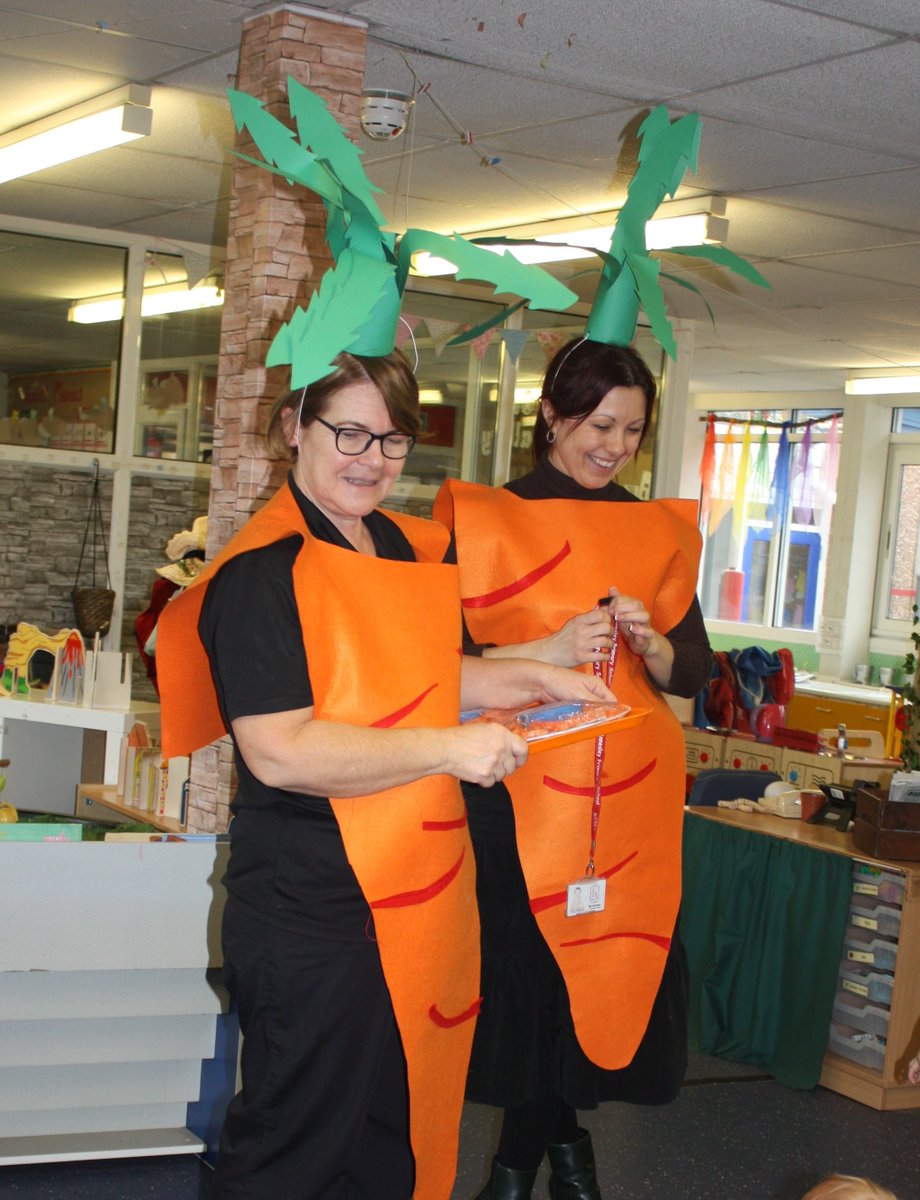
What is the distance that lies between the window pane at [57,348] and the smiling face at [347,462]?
488 cm

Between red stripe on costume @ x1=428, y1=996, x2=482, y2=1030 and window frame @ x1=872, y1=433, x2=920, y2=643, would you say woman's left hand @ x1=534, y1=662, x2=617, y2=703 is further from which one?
window frame @ x1=872, y1=433, x2=920, y2=643

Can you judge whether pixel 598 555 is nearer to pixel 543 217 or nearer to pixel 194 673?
pixel 194 673

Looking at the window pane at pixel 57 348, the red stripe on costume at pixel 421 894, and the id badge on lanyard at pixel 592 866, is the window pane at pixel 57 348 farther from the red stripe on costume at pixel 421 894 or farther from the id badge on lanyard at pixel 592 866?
the red stripe on costume at pixel 421 894

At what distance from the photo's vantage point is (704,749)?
6148mm

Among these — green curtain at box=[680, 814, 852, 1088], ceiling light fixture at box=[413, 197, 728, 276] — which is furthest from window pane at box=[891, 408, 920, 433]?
green curtain at box=[680, 814, 852, 1088]

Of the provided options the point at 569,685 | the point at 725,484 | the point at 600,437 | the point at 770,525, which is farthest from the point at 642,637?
the point at 725,484

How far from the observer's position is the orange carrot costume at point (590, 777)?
2098 mm

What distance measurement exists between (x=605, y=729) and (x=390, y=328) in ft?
1.93

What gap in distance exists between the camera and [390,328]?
1.69m

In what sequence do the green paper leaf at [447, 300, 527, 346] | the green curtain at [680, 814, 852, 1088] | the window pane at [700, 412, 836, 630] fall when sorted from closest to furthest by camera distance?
the green paper leaf at [447, 300, 527, 346], the green curtain at [680, 814, 852, 1088], the window pane at [700, 412, 836, 630]

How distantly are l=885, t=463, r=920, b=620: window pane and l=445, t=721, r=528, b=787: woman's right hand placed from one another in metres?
8.40

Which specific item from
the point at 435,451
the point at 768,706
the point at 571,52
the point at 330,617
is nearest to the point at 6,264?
the point at 435,451

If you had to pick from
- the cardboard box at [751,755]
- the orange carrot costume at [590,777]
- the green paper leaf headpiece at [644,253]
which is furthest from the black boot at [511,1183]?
the cardboard box at [751,755]

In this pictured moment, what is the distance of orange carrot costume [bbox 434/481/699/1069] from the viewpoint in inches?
82.6
